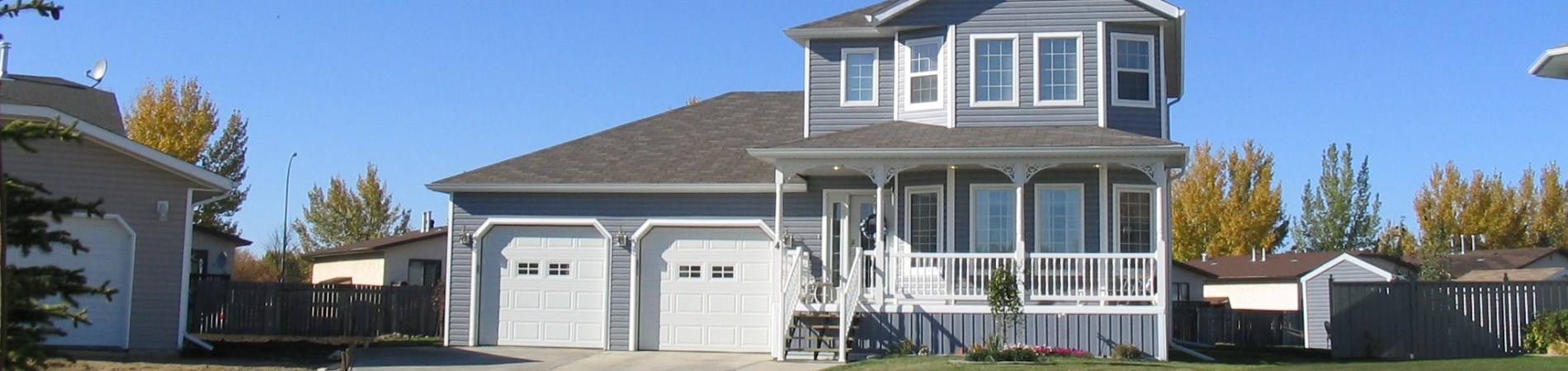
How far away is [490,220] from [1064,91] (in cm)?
861

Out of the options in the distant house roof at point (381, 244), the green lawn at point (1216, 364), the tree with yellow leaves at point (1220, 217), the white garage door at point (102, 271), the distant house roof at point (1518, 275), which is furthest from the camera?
the tree with yellow leaves at point (1220, 217)

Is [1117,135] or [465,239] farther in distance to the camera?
[465,239]

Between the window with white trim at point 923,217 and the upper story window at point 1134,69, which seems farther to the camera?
the window with white trim at point 923,217

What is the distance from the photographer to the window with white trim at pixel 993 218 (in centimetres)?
2047

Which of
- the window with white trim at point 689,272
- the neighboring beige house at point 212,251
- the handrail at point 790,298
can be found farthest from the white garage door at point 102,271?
the neighboring beige house at point 212,251

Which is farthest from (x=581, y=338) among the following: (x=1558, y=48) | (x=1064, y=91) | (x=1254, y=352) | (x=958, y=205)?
(x=1558, y=48)

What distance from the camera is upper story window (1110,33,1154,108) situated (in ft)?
68.1

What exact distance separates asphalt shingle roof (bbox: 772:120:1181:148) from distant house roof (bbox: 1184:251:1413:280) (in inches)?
795

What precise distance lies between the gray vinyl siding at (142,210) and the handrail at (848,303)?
837cm

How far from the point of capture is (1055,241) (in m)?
20.3

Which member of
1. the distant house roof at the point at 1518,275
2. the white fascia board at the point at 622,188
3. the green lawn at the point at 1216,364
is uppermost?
the white fascia board at the point at 622,188

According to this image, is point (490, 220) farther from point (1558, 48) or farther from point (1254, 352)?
point (1558, 48)

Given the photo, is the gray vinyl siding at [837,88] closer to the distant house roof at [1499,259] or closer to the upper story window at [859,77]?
the upper story window at [859,77]

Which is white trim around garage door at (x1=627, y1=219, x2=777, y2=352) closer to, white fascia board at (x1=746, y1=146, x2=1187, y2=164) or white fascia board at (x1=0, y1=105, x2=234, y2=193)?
white fascia board at (x1=746, y1=146, x2=1187, y2=164)
